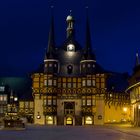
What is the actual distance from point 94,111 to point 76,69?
38.5 ft

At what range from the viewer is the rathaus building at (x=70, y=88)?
102500 mm

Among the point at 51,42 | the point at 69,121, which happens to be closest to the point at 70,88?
the point at 69,121

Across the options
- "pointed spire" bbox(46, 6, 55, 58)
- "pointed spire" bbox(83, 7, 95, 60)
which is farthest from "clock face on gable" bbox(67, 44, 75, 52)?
"pointed spire" bbox(46, 6, 55, 58)

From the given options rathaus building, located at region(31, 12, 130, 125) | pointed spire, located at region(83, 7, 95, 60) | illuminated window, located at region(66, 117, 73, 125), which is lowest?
illuminated window, located at region(66, 117, 73, 125)

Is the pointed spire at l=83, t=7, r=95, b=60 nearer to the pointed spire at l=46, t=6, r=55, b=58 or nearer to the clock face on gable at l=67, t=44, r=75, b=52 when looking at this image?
the clock face on gable at l=67, t=44, r=75, b=52

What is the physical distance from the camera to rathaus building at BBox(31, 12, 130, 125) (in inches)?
4035

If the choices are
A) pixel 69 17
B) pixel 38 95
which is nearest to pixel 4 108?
pixel 38 95

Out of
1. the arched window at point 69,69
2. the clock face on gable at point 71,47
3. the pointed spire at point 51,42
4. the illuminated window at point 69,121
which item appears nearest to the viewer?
the illuminated window at point 69,121

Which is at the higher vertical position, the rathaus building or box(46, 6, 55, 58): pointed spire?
box(46, 6, 55, 58): pointed spire

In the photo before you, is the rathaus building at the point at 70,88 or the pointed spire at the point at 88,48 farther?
the pointed spire at the point at 88,48

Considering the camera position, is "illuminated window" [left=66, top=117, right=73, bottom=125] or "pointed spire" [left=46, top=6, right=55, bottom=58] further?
"pointed spire" [left=46, top=6, right=55, bottom=58]

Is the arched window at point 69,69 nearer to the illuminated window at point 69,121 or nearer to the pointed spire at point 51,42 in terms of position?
the pointed spire at point 51,42

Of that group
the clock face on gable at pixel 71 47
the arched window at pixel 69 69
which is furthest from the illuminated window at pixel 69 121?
the clock face on gable at pixel 71 47

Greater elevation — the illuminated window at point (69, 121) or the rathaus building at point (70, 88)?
the rathaus building at point (70, 88)
